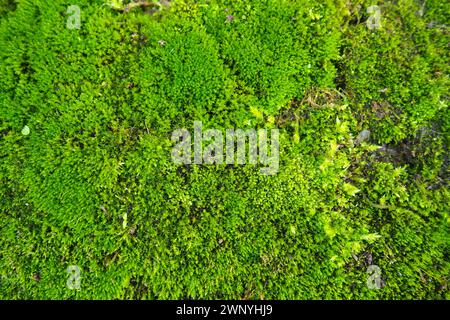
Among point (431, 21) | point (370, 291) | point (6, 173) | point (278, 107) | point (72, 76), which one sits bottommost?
point (370, 291)

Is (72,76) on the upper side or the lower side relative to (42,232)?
upper

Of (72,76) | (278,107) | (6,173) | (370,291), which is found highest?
(72,76)

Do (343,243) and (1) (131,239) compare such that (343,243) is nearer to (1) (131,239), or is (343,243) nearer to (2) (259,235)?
(2) (259,235)

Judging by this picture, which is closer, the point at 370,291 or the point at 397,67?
the point at 370,291

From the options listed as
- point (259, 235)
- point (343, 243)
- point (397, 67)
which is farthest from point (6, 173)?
point (397, 67)

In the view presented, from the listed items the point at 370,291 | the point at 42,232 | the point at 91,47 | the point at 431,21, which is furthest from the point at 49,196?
the point at 431,21

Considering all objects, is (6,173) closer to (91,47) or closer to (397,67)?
(91,47)
